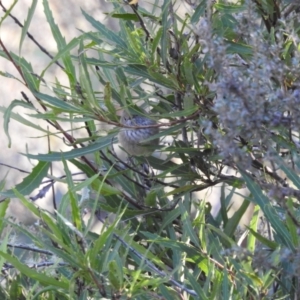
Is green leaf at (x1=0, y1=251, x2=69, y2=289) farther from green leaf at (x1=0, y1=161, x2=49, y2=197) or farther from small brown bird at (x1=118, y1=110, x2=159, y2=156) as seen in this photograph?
small brown bird at (x1=118, y1=110, x2=159, y2=156)

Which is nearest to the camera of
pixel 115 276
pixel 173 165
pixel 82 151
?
pixel 115 276

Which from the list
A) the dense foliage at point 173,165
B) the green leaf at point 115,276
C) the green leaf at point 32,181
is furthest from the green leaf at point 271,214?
the green leaf at point 32,181

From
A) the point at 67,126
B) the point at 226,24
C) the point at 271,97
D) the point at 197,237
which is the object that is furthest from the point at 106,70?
the point at 67,126

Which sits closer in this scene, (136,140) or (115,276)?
(115,276)

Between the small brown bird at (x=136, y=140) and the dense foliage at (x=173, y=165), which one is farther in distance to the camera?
the small brown bird at (x=136, y=140)

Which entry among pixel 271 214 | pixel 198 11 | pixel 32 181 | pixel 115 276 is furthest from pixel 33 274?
pixel 198 11

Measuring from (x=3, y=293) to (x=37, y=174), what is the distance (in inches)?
8.8

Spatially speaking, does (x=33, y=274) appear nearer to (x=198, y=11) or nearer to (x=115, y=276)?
(x=115, y=276)

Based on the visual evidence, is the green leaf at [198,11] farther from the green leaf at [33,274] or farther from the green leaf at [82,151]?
the green leaf at [33,274]

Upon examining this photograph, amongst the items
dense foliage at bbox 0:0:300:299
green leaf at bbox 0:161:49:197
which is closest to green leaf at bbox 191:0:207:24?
dense foliage at bbox 0:0:300:299

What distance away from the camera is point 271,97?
73 centimetres

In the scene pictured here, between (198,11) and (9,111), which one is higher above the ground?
(198,11)

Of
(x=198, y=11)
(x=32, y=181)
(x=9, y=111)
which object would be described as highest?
(x=198, y=11)

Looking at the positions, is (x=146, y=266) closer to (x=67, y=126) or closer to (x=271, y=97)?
(x=271, y=97)
